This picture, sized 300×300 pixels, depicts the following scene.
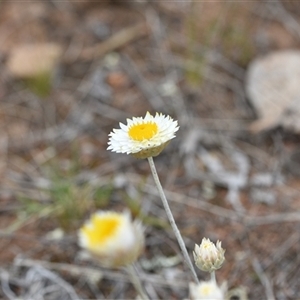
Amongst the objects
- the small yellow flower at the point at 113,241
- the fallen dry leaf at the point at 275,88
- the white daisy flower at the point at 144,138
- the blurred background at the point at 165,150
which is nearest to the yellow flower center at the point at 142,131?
the white daisy flower at the point at 144,138

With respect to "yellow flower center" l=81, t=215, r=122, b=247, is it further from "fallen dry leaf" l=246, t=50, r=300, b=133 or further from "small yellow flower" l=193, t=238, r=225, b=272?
"fallen dry leaf" l=246, t=50, r=300, b=133

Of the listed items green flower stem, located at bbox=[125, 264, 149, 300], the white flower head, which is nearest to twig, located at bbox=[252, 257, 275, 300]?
green flower stem, located at bbox=[125, 264, 149, 300]

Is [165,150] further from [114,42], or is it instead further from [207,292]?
[207,292]

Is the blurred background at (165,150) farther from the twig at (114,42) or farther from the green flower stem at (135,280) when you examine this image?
the green flower stem at (135,280)

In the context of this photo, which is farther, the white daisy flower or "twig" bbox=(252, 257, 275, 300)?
"twig" bbox=(252, 257, 275, 300)

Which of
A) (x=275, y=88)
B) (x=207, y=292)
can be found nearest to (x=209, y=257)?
(x=207, y=292)

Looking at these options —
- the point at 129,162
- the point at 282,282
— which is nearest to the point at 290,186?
the point at 282,282

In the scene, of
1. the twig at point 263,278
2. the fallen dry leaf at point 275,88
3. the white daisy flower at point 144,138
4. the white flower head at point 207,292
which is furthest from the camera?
the fallen dry leaf at point 275,88
